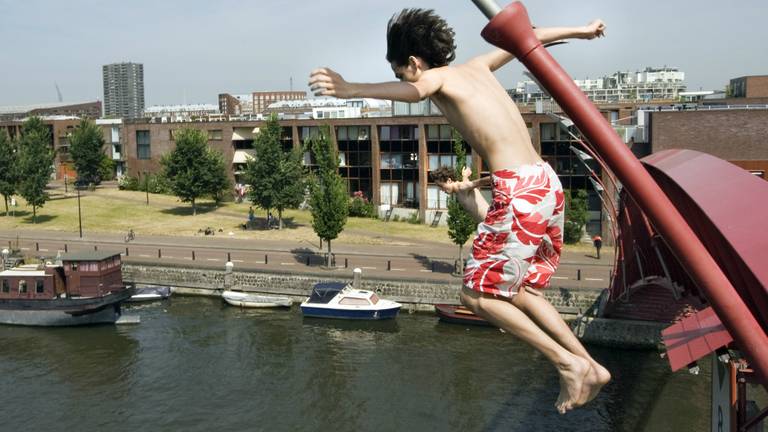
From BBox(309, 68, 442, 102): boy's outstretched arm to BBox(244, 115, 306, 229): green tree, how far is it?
51.0 metres

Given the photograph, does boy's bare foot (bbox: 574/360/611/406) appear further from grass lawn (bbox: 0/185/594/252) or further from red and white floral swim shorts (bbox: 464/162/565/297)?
grass lawn (bbox: 0/185/594/252)

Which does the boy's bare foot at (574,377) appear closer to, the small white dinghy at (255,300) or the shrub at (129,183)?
the small white dinghy at (255,300)

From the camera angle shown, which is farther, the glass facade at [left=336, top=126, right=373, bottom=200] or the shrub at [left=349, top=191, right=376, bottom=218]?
the glass facade at [left=336, top=126, right=373, bottom=200]

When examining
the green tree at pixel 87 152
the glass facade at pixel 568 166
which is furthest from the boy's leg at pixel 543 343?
the green tree at pixel 87 152

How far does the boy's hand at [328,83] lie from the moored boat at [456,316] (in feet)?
107

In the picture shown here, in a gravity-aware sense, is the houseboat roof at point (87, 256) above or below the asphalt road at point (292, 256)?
above

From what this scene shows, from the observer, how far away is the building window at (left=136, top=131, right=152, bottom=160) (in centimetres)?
7869

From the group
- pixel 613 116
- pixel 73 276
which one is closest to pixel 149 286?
pixel 73 276

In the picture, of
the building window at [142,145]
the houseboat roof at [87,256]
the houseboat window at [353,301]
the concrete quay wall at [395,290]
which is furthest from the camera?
the building window at [142,145]

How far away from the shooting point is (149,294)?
4353cm

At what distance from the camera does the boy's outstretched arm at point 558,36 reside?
550cm

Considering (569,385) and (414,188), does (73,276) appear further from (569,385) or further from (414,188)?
(569,385)

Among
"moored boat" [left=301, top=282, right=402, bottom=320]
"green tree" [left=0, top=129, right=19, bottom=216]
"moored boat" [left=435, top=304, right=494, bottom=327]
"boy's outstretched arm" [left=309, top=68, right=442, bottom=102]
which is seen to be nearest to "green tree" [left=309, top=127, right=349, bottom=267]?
"moored boat" [left=301, top=282, right=402, bottom=320]

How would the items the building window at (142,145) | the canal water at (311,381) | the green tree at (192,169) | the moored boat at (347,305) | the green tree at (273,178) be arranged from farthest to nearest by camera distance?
the building window at (142,145) → the green tree at (192,169) → the green tree at (273,178) → the moored boat at (347,305) → the canal water at (311,381)
